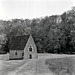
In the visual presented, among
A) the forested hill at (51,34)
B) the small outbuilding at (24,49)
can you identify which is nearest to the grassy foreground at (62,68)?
the small outbuilding at (24,49)

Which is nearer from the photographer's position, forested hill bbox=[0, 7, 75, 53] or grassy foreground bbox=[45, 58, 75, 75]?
grassy foreground bbox=[45, 58, 75, 75]

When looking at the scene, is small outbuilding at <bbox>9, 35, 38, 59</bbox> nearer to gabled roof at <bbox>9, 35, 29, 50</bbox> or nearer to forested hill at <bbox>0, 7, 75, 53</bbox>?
gabled roof at <bbox>9, 35, 29, 50</bbox>

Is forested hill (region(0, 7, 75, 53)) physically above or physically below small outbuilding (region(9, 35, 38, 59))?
above

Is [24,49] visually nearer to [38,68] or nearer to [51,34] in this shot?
[38,68]

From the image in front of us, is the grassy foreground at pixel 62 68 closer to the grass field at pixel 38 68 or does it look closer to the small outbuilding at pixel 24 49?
the grass field at pixel 38 68

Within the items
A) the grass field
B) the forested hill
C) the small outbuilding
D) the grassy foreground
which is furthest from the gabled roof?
the grassy foreground

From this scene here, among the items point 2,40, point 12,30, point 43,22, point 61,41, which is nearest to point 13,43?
point 2,40

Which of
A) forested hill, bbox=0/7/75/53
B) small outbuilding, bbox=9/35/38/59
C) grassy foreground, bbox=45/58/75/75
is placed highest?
forested hill, bbox=0/7/75/53

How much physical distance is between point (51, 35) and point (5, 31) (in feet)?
81.0

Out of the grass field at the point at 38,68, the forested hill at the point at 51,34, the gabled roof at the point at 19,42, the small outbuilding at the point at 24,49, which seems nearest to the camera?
the grass field at the point at 38,68

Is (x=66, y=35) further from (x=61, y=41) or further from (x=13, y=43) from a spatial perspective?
(x=13, y=43)

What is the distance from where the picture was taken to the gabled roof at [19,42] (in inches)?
2374

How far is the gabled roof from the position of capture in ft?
198

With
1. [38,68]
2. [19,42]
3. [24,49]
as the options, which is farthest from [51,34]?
[38,68]
